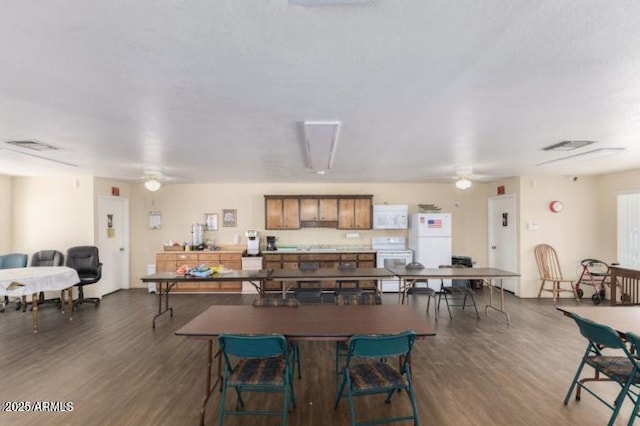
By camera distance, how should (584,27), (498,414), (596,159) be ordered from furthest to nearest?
(596,159) → (498,414) → (584,27)

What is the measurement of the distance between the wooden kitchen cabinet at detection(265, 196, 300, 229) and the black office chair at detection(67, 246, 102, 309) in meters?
3.63

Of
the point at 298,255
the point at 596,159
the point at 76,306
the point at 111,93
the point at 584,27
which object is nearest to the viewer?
the point at 584,27

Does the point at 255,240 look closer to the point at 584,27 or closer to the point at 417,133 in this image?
the point at 417,133

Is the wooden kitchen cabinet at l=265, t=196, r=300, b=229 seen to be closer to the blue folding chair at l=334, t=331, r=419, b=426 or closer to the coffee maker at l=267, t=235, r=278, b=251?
the coffee maker at l=267, t=235, r=278, b=251

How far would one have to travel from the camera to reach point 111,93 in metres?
2.36

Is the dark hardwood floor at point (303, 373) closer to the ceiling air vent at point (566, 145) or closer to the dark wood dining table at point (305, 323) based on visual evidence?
the dark wood dining table at point (305, 323)

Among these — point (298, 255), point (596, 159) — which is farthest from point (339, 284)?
point (596, 159)

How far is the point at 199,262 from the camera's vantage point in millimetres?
7586

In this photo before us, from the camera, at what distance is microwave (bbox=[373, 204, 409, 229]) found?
25.7ft

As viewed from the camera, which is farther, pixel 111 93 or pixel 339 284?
pixel 339 284

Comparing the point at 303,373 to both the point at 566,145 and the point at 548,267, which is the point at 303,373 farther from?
the point at 548,267

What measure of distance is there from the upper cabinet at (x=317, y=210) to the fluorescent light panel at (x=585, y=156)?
370 centimetres

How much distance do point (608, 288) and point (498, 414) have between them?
6.10m

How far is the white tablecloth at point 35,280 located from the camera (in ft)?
15.5
